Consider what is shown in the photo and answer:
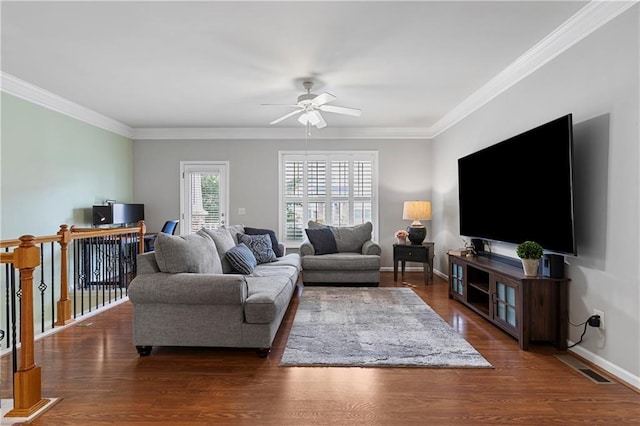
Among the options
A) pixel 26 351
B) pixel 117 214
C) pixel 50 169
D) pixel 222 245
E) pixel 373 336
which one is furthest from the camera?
pixel 117 214

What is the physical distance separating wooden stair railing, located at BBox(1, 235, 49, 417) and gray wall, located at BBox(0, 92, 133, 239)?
247cm

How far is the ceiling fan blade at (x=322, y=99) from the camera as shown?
3.63 meters

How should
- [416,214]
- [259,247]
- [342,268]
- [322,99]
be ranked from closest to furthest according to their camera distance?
1. [322,99]
2. [259,247]
3. [342,268]
4. [416,214]

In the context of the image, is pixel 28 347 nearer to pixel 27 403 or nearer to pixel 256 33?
pixel 27 403

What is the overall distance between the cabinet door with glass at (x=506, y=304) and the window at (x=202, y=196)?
4780 mm

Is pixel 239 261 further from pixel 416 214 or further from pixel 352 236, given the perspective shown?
pixel 416 214

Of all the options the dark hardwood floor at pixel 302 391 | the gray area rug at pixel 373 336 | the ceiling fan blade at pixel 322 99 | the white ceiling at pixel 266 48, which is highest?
the white ceiling at pixel 266 48

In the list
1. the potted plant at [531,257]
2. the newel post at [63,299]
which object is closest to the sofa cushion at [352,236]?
the potted plant at [531,257]

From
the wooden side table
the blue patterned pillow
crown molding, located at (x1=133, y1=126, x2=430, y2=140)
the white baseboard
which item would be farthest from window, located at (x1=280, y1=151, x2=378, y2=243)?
Result: the white baseboard

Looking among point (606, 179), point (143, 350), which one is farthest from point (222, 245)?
point (606, 179)

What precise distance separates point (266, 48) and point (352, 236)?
3440 millimetres

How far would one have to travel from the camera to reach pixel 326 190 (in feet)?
21.5

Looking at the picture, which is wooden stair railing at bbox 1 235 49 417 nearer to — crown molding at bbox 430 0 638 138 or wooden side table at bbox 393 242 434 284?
crown molding at bbox 430 0 638 138

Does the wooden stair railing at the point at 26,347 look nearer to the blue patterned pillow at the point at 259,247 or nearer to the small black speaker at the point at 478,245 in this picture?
the blue patterned pillow at the point at 259,247
